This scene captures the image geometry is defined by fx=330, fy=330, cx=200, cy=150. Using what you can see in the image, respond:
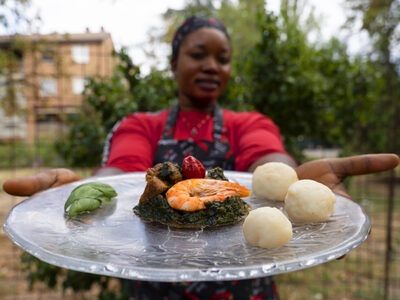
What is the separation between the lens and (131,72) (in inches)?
161

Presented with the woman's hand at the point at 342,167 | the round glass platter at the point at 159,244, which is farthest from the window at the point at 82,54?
the woman's hand at the point at 342,167

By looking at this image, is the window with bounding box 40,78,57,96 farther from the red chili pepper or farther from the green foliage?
the red chili pepper

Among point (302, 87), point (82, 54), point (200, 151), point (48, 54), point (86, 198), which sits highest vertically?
point (48, 54)

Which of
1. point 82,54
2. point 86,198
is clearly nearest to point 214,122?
point 86,198

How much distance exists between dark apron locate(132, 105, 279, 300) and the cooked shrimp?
77 cm

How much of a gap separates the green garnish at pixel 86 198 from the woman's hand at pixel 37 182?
35 cm

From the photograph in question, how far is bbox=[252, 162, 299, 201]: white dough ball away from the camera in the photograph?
195 centimetres

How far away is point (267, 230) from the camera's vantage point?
52.9 inches

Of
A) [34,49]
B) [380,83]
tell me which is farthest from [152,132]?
[34,49]

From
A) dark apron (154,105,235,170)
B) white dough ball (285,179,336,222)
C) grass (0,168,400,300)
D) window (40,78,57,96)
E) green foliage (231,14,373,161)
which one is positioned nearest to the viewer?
white dough ball (285,179,336,222)

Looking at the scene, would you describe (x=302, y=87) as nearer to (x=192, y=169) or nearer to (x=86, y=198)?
(x=192, y=169)

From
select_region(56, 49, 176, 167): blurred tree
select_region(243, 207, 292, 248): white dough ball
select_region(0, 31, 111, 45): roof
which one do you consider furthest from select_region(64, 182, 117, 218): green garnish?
select_region(0, 31, 111, 45): roof

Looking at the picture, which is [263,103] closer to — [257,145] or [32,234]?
[257,145]

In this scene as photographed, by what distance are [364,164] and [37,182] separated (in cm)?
188
